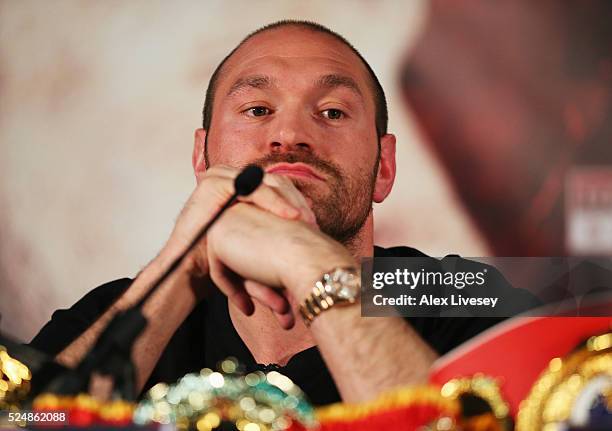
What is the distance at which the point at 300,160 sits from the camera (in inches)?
74.9

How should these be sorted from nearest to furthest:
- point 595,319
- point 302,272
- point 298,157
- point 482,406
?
point 482,406 < point 302,272 < point 595,319 < point 298,157

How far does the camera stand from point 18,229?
2.20 m

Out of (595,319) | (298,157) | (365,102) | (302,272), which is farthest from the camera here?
(365,102)

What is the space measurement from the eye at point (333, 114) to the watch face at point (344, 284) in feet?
2.13

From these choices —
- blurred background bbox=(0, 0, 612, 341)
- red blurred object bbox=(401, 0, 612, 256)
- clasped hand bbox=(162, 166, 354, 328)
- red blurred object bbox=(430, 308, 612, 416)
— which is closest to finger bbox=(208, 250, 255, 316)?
clasped hand bbox=(162, 166, 354, 328)

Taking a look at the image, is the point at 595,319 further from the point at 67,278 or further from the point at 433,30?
the point at 67,278

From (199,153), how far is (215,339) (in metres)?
0.47

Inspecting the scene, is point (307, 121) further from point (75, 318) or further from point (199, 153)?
point (75, 318)

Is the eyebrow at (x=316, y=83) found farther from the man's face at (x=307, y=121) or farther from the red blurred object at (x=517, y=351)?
the red blurred object at (x=517, y=351)

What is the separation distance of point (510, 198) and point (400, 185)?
10.3 inches

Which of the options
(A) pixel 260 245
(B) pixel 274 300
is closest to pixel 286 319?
(B) pixel 274 300

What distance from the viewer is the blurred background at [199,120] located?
2104mm

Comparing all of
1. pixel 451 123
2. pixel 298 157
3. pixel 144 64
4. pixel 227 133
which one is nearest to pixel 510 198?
pixel 451 123

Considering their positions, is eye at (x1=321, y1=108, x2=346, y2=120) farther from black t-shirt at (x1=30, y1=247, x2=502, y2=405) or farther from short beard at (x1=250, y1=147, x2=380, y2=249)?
black t-shirt at (x1=30, y1=247, x2=502, y2=405)
